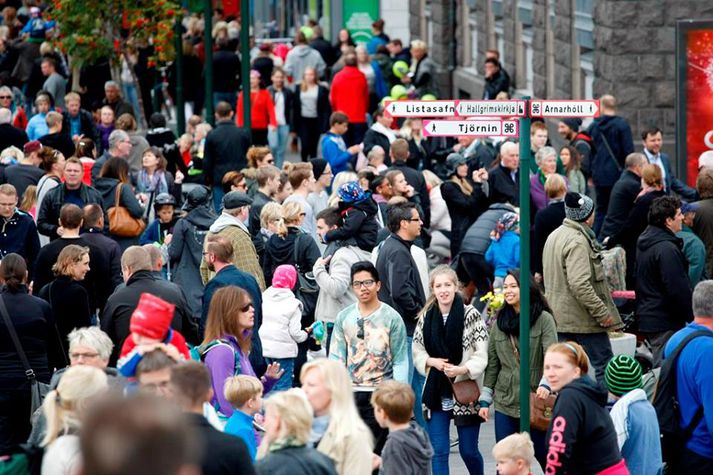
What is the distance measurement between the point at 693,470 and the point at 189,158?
11260mm

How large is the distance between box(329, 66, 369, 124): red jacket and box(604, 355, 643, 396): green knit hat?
15.3m

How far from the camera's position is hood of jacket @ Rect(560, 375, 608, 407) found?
7832mm

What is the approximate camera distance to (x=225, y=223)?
12.1 metres

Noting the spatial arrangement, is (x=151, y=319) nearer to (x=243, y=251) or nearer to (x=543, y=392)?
(x=543, y=392)

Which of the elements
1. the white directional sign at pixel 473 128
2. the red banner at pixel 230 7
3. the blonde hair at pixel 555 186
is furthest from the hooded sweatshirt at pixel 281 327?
the red banner at pixel 230 7

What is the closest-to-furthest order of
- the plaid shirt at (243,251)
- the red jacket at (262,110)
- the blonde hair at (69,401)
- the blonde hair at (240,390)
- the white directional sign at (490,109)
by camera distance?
the blonde hair at (69,401) < the blonde hair at (240,390) < the white directional sign at (490,109) < the plaid shirt at (243,251) < the red jacket at (262,110)

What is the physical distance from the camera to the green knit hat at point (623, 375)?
857cm

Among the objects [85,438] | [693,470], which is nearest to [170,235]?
[693,470]

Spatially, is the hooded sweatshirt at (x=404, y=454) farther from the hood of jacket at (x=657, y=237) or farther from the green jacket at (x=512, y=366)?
the hood of jacket at (x=657, y=237)

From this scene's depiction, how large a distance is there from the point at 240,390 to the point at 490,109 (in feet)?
8.00

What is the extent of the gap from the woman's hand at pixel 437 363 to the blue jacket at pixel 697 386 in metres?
1.61

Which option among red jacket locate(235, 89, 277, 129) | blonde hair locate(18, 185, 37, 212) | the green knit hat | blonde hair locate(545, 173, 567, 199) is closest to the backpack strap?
the green knit hat

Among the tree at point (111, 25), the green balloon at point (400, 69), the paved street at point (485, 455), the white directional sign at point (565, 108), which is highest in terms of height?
the tree at point (111, 25)

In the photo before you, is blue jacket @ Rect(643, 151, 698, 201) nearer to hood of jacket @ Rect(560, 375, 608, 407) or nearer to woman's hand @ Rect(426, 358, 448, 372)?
woman's hand @ Rect(426, 358, 448, 372)
